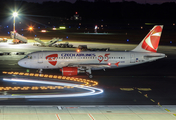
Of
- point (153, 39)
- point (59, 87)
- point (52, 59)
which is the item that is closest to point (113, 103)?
point (59, 87)

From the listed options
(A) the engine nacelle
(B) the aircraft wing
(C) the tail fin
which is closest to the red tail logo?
(B) the aircraft wing

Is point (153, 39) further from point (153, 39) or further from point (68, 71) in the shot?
point (68, 71)

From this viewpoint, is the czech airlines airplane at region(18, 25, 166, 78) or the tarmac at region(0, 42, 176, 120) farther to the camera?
the czech airlines airplane at region(18, 25, 166, 78)

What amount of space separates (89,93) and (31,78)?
1176 cm

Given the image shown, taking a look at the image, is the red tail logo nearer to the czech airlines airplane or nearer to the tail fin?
the czech airlines airplane

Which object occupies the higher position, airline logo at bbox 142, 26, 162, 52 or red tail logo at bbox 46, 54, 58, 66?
airline logo at bbox 142, 26, 162, 52

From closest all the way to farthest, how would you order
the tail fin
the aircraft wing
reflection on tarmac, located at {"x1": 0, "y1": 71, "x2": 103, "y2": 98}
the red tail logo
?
reflection on tarmac, located at {"x1": 0, "y1": 71, "x2": 103, "y2": 98}
the aircraft wing
the red tail logo
the tail fin

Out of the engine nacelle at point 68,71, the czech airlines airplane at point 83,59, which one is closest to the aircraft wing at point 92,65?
the czech airlines airplane at point 83,59

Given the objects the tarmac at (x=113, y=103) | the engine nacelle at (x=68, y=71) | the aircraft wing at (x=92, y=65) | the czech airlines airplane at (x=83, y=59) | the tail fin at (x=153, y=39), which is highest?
the tail fin at (x=153, y=39)

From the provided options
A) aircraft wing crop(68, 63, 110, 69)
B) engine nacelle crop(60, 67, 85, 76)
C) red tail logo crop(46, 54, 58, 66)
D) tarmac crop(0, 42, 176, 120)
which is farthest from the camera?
red tail logo crop(46, 54, 58, 66)

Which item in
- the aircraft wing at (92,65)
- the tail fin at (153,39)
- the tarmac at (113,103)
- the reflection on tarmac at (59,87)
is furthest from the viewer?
the tail fin at (153,39)

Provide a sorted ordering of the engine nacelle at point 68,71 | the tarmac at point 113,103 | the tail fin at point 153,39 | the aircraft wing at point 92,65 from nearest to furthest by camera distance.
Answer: the tarmac at point 113,103
the engine nacelle at point 68,71
the aircraft wing at point 92,65
the tail fin at point 153,39

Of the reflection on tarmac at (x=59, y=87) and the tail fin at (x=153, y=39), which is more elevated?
the tail fin at (x=153, y=39)

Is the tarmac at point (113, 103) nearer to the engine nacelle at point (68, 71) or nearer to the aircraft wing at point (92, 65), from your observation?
the aircraft wing at point (92, 65)
